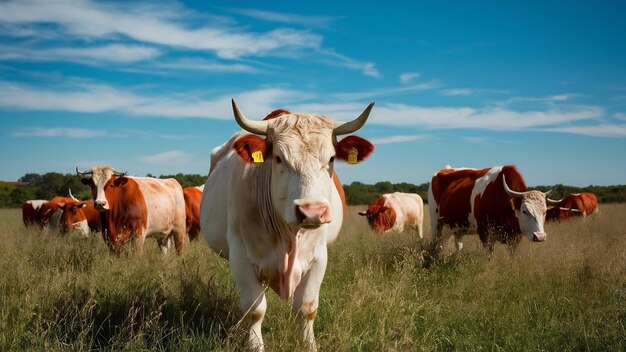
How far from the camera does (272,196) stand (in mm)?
4340

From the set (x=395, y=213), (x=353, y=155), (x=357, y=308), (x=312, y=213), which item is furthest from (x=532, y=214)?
(x=395, y=213)

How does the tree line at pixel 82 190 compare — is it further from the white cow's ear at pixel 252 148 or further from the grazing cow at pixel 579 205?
the white cow's ear at pixel 252 148

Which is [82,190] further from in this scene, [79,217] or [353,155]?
[353,155]

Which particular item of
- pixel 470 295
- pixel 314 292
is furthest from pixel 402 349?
pixel 470 295

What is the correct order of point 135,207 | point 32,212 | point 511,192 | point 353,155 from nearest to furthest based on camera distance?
point 353,155 < point 511,192 < point 135,207 < point 32,212

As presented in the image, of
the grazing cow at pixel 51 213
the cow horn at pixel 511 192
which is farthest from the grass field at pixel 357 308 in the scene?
the grazing cow at pixel 51 213

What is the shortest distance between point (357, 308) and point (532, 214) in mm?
5468

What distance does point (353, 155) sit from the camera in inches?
183

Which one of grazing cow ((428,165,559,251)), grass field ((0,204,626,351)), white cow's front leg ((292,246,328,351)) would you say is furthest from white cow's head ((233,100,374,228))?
grazing cow ((428,165,559,251))

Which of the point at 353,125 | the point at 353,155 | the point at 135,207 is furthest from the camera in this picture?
the point at 135,207

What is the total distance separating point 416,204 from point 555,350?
14660mm

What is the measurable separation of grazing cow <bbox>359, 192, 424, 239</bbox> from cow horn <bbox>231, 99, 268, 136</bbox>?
42.5 feet

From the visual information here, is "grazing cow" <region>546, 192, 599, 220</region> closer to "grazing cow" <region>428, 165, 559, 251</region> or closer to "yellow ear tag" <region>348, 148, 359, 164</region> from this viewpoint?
"grazing cow" <region>428, 165, 559, 251</region>

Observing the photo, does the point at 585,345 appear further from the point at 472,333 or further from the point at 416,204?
the point at 416,204
